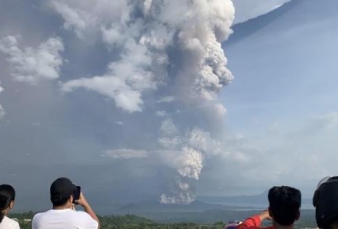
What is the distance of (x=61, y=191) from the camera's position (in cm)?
362

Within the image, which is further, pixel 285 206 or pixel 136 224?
pixel 136 224

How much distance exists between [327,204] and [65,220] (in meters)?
2.35

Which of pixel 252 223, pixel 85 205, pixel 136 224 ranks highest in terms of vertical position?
Answer: pixel 136 224

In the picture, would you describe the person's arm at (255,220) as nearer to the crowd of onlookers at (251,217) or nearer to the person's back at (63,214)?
the crowd of onlookers at (251,217)

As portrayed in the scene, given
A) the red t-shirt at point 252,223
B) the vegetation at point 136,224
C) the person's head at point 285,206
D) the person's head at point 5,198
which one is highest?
the vegetation at point 136,224

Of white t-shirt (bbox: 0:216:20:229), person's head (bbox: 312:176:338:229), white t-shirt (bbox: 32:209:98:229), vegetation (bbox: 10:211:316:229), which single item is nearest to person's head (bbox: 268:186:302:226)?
person's head (bbox: 312:176:338:229)

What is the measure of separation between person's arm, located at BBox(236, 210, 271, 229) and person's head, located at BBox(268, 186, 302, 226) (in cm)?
13

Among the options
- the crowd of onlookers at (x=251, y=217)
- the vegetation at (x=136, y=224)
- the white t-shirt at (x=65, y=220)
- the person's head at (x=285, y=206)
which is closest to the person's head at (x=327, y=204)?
the crowd of onlookers at (x=251, y=217)

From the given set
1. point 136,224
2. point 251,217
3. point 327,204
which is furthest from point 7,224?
point 136,224

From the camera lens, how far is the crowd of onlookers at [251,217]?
1.78 m

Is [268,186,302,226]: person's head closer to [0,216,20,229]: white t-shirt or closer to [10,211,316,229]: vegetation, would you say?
[0,216,20,229]: white t-shirt

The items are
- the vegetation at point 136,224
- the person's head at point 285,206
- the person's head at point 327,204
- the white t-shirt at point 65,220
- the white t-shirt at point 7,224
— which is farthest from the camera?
the vegetation at point 136,224

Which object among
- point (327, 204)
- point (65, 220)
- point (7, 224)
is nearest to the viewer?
point (327, 204)

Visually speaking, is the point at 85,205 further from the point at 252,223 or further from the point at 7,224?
the point at 252,223
